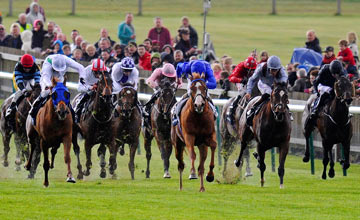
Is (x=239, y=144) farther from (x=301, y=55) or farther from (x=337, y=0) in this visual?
(x=337, y=0)

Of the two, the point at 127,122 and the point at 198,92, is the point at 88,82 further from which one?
the point at 198,92

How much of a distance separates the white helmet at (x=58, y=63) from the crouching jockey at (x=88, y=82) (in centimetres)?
97

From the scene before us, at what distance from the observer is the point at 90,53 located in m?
24.8

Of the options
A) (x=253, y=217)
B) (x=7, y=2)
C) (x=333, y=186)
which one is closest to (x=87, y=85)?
(x=333, y=186)

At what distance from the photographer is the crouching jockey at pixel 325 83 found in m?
16.8

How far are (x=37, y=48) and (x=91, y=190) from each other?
46.5ft

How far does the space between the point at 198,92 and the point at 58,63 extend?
2.80 meters

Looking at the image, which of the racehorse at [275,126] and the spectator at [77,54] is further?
the spectator at [77,54]

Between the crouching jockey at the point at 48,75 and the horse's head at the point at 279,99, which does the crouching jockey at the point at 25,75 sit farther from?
the horse's head at the point at 279,99

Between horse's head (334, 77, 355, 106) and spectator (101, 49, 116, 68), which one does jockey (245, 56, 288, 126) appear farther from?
spectator (101, 49, 116, 68)

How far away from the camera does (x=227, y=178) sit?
54.9 feet

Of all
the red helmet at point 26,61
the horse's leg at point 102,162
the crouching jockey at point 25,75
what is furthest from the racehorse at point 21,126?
the horse's leg at point 102,162

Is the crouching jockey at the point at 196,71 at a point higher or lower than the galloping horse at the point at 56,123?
higher

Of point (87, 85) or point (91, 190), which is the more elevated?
point (87, 85)
